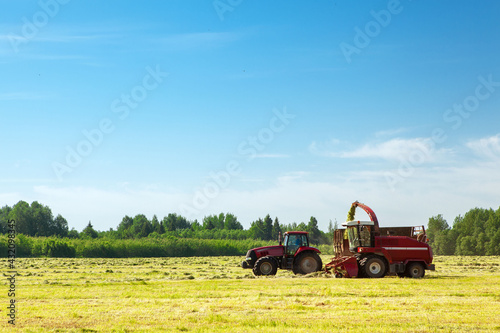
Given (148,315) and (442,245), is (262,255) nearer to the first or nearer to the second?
(148,315)

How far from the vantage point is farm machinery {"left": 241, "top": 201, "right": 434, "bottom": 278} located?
1009 inches

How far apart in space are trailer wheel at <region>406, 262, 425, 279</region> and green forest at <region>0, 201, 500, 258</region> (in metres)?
19.6

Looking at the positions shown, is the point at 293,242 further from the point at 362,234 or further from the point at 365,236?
the point at 365,236

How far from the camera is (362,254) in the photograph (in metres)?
26.1

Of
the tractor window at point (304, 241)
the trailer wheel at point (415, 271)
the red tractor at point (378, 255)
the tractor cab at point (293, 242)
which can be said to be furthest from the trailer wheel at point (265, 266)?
the trailer wheel at point (415, 271)

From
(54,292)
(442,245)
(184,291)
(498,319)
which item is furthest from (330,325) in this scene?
(442,245)

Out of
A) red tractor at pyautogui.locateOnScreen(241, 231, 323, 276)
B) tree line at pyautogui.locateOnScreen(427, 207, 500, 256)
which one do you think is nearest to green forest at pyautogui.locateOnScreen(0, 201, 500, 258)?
tree line at pyautogui.locateOnScreen(427, 207, 500, 256)

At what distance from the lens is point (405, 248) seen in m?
26.0

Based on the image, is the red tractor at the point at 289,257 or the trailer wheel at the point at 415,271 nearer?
the trailer wheel at the point at 415,271

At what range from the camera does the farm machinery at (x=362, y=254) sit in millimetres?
25625

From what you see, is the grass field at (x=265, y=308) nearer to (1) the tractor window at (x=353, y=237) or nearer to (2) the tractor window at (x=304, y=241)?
(1) the tractor window at (x=353, y=237)

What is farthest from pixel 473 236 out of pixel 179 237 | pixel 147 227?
pixel 147 227

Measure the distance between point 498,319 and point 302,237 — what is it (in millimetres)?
15069

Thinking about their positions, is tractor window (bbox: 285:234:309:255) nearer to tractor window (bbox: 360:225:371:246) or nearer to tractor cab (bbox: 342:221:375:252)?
tractor cab (bbox: 342:221:375:252)
